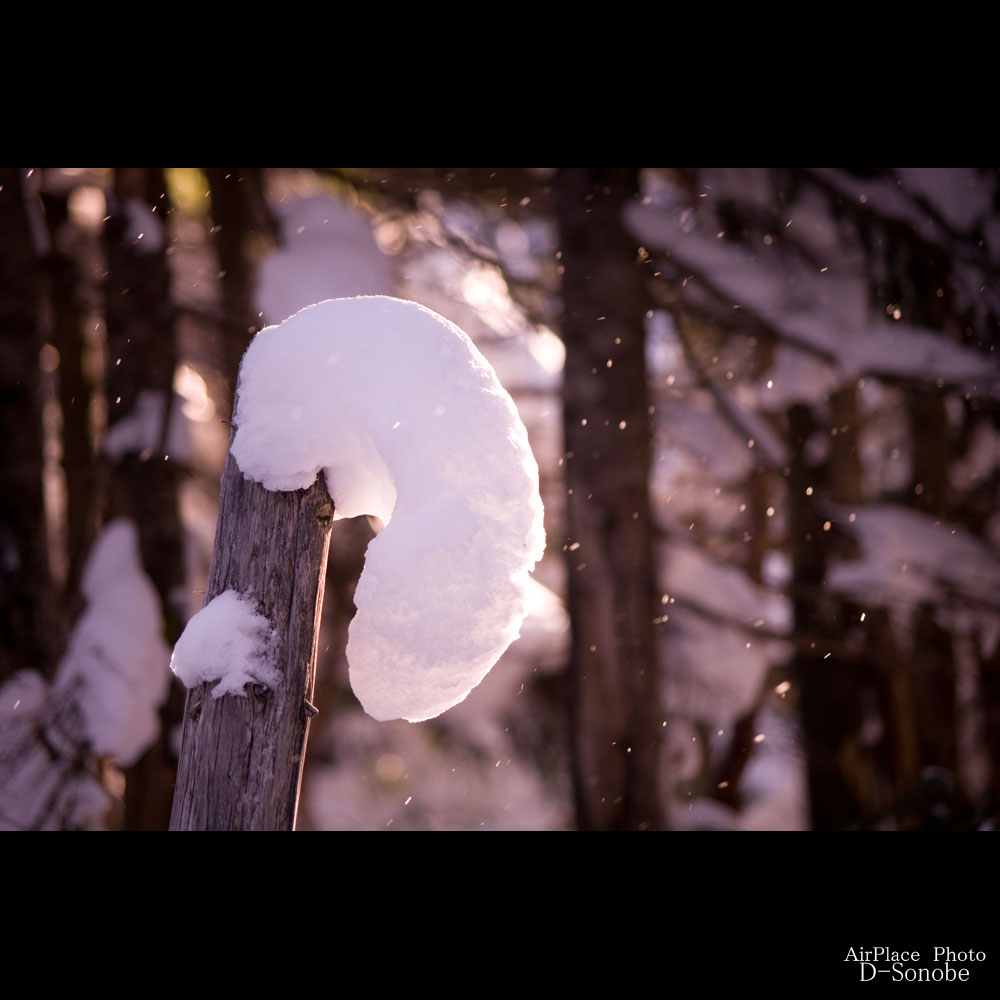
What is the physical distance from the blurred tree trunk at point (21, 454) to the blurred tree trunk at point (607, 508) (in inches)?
120

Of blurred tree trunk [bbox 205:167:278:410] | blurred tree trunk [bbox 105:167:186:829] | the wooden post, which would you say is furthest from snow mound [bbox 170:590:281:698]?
blurred tree trunk [bbox 205:167:278:410]

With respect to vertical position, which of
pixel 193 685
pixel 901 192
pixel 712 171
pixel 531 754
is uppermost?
pixel 712 171

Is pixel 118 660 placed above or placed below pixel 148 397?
below

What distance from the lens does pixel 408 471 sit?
1.60 meters

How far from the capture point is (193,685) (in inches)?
60.9

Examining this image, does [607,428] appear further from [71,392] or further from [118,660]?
[71,392]

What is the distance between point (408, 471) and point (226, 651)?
0.54 m

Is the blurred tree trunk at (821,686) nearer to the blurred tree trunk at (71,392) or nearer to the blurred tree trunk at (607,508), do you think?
the blurred tree trunk at (607,508)

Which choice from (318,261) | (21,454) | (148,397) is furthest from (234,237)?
(21,454)

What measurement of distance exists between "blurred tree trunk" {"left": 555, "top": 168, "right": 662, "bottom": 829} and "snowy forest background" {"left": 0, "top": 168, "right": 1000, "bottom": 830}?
0.06ft
